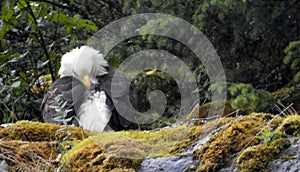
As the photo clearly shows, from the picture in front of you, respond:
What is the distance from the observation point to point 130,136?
10.2 feet

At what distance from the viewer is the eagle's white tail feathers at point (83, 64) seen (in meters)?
4.77

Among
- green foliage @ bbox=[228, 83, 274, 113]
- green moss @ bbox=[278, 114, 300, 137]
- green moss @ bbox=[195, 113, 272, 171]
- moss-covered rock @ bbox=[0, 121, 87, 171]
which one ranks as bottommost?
green foliage @ bbox=[228, 83, 274, 113]

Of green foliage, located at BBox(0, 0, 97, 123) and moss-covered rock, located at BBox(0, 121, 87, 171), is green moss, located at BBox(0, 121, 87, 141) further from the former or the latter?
green foliage, located at BBox(0, 0, 97, 123)

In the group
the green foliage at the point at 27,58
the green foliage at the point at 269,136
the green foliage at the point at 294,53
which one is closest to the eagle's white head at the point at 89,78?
the green foliage at the point at 27,58

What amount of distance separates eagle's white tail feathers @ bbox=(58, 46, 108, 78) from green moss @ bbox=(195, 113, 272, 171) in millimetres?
2131

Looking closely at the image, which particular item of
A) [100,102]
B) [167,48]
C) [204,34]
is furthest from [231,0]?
[100,102]

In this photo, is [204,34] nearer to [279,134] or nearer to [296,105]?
[296,105]

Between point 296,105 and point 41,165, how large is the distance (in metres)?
3.21

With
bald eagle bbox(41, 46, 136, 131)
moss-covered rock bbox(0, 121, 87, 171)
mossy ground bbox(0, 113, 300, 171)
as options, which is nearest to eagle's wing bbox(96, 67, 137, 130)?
bald eagle bbox(41, 46, 136, 131)

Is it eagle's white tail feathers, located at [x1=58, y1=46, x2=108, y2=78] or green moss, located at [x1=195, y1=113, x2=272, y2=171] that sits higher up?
eagle's white tail feathers, located at [x1=58, y1=46, x2=108, y2=78]

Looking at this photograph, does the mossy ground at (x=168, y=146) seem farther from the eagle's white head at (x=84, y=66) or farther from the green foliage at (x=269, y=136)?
the eagle's white head at (x=84, y=66)

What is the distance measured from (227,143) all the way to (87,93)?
6.96 ft

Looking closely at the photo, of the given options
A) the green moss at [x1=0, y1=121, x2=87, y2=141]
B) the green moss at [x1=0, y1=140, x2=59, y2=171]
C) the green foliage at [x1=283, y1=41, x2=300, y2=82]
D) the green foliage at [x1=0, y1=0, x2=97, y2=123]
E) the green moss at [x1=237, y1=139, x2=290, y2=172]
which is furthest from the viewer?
the green foliage at [x1=0, y1=0, x2=97, y2=123]

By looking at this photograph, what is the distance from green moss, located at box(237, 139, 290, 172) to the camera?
Result: 2.57m
